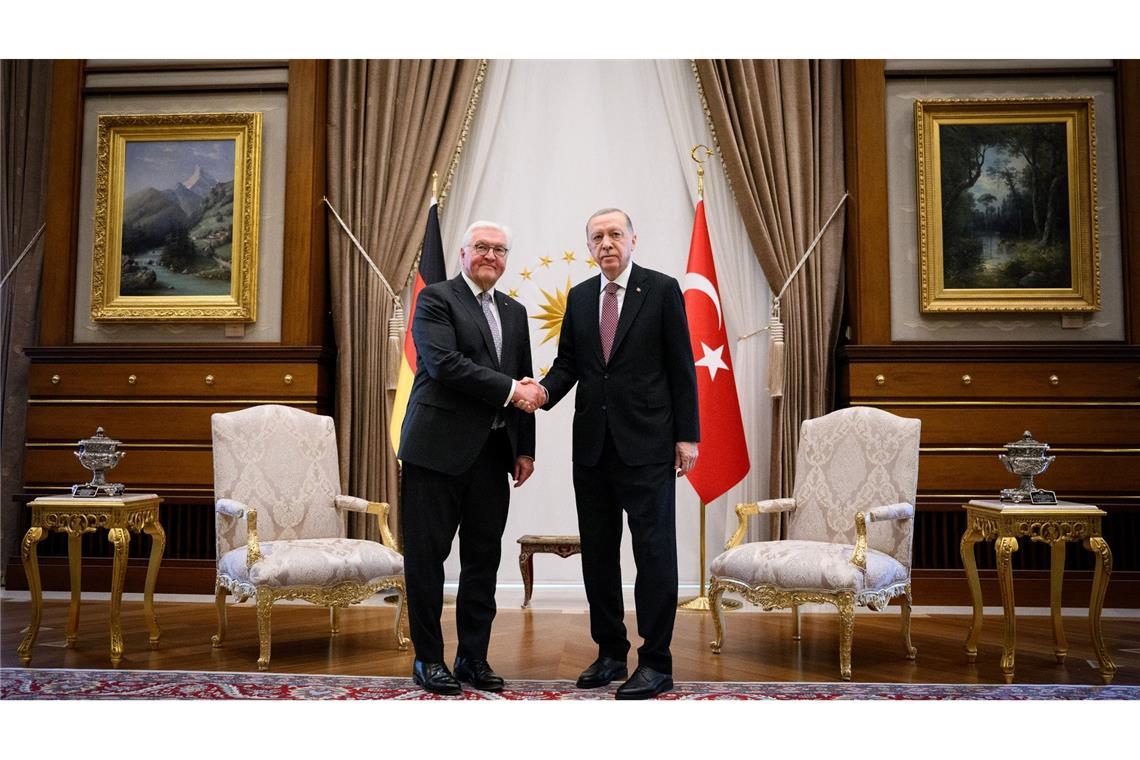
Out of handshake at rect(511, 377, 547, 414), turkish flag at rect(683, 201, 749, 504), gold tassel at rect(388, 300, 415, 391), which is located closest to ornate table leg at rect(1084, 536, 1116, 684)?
turkish flag at rect(683, 201, 749, 504)

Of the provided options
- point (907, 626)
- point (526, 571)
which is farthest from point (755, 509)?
point (526, 571)

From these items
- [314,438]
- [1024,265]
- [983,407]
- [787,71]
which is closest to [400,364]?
[314,438]

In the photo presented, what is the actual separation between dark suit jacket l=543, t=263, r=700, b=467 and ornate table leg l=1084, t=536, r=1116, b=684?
1.65 metres

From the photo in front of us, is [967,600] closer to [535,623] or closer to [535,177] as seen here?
[535,623]

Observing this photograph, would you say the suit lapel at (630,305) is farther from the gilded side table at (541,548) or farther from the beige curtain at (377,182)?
the beige curtain at (377,182)

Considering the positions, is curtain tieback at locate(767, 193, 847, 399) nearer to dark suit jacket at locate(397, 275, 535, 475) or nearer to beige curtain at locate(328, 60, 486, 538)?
beige curtain at locate(328, 60, 486, 538)

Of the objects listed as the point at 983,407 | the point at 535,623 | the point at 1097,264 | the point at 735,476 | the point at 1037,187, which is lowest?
the point at 535,623

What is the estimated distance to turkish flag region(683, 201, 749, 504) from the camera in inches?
193

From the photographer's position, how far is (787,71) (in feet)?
17.6

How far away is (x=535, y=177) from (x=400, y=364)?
1.52m

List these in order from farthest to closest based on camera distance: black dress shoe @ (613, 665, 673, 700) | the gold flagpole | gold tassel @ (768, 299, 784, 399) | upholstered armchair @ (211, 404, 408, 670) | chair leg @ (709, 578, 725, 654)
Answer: gold tassel @ (768, 299, 784, 399) → the gold flagpole → chair leg @ (709, 578, 725, 654) → upholstered armchair @ (211, 404, 408, 670) → black dress shoe @ (613, 665, 673, 700)

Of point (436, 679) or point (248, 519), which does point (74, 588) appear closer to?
point (248, 519)

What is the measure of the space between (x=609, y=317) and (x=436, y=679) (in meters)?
1.36

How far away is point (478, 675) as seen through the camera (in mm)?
2953
